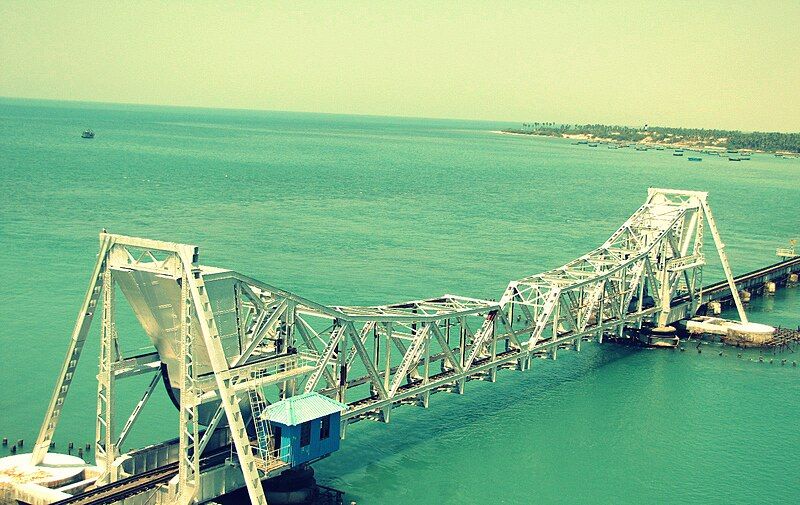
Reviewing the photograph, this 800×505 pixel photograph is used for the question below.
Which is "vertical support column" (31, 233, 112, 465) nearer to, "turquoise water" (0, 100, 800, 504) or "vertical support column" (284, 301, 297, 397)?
"vertical support column" (284, 301, 297, 397)

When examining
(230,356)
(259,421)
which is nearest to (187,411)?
(230,356)

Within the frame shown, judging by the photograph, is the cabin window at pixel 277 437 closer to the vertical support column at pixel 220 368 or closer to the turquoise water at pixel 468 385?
the vertical support column at pixel 220 368

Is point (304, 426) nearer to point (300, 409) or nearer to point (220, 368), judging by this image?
point (300, 409)

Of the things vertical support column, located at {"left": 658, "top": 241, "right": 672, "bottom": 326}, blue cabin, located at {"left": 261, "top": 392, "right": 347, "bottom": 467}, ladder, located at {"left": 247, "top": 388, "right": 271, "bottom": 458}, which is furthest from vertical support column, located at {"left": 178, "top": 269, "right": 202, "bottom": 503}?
vertical support column, located at {"left": 658, "top": 241, "right": 672, "bottom": 326}

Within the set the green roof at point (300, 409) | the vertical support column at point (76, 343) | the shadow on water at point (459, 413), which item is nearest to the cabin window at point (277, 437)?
the green roof at point (300, 409)

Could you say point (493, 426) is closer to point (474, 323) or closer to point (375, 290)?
point (474, 323)

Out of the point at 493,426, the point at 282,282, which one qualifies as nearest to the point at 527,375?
the point at 493,426
